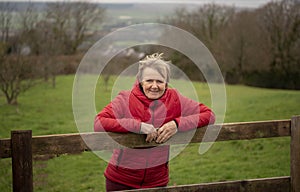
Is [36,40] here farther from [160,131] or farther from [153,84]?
[160,131]

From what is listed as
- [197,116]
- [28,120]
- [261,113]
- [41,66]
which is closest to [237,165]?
[197,116]

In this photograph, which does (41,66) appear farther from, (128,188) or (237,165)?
(128,188)

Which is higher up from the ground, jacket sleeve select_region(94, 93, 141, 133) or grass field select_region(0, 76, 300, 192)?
jacket sleeve select_region(94, 93, 141, 133)

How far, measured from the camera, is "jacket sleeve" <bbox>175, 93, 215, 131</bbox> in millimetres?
3729

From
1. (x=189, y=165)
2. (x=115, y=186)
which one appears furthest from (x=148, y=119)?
(x=189, y=165)

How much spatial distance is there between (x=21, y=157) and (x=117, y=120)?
35.1 inches

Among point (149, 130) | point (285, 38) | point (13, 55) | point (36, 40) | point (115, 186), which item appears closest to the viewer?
point (149, 130)

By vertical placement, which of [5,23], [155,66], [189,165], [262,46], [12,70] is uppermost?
[5,23]

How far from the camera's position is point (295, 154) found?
13.8 feet

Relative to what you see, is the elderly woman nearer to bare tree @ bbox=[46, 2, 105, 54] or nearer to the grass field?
the grass field

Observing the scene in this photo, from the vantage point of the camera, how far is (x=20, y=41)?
21656mm

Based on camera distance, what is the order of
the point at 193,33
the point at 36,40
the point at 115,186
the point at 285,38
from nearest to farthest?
the point at 115,186
the point at 36,40
the point at 285,38
the point at 193,33

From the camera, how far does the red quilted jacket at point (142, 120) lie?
366cm

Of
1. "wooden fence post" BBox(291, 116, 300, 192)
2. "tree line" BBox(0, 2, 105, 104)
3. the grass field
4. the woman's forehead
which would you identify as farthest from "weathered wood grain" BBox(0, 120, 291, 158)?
"tree line" BBox(0, 2, 105, 104)
